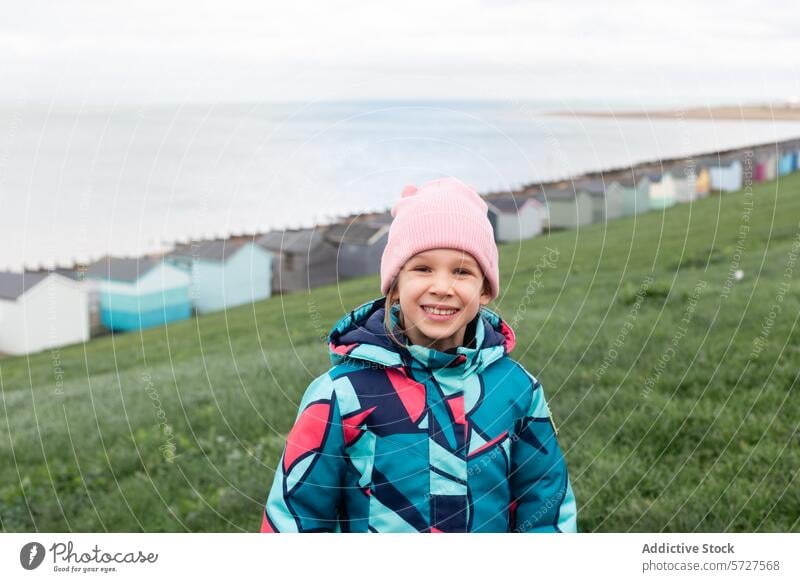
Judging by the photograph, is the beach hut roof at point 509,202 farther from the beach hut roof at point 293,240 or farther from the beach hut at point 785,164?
the beach hut at point 785,164

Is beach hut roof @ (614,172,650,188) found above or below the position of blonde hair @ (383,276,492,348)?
below

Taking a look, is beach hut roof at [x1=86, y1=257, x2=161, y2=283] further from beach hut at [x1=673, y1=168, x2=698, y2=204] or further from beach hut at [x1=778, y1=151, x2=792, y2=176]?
beach hut at [x1=778, y1=151, x2=792, y2=176]

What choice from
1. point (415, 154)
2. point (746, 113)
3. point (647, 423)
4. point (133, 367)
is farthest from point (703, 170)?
point (133, 367)

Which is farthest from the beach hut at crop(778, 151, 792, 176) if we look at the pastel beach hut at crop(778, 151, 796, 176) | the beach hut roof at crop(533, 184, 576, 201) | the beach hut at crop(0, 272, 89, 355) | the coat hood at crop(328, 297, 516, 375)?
the beach hut at crop(0, 272, 89, 355)

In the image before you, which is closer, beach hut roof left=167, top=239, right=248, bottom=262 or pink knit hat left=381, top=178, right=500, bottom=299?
pink knit hat left=381, top=178, right=500, bottom=299

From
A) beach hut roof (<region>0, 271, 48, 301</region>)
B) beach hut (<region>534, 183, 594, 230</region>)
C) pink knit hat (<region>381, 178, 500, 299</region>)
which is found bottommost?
beach hut (<region>534, 183, 594, 230</region>)

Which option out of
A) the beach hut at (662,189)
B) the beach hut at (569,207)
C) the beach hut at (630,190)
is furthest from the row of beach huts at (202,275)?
the beach hut at (662,189)
